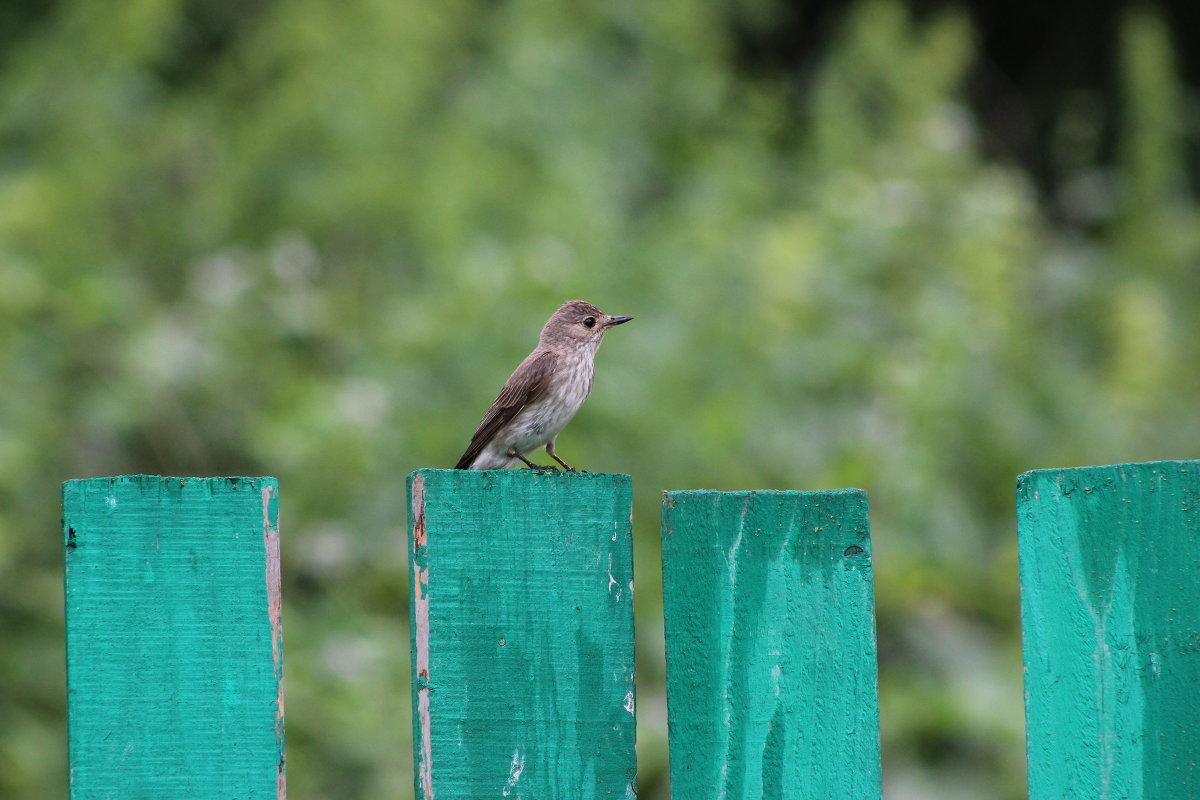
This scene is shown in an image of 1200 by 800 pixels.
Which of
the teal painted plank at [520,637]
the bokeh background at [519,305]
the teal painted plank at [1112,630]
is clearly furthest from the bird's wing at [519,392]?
the teal painted plank at [1112,630]

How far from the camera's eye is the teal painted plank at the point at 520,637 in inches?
72.8

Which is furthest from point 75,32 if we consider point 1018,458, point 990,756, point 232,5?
point 990,756

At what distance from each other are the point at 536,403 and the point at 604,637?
8.03 feet

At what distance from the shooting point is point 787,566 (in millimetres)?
1877

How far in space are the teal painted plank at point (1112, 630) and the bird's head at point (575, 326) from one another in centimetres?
282

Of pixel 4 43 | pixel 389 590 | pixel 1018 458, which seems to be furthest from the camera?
pixel 4 43

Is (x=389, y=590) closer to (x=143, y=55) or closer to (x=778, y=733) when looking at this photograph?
(x=143, y=55)

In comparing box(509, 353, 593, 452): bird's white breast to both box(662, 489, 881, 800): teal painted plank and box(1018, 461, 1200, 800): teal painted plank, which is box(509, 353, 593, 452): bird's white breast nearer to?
box(662, 489, 881, 800): teal painted plank

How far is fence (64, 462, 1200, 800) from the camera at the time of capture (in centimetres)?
180

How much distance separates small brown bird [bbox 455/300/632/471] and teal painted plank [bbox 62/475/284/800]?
2.26 metres

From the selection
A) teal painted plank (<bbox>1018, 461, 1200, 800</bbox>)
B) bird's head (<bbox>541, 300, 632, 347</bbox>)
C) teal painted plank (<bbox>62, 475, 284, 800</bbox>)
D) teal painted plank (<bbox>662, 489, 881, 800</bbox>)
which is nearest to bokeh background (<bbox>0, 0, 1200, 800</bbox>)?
bird's head (<bbox>541, 300, 632, 347</bbox>)

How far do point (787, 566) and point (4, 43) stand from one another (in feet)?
21.2

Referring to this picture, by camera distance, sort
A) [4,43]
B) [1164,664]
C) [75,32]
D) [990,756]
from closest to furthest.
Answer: [1164,664] → [990,756] → [75,32] → [4,43]

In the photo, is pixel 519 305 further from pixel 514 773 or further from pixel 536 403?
pixel 514 773
